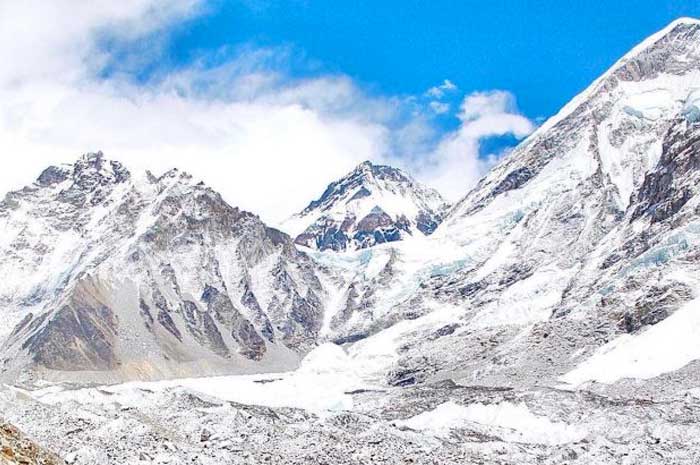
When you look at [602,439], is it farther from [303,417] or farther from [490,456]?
[303,417]

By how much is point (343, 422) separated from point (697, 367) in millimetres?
65574

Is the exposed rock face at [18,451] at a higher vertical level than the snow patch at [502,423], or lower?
lower

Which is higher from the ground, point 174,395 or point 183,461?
point 174,395

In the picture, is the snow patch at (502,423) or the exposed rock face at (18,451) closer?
the exposed rock face at (18,451)

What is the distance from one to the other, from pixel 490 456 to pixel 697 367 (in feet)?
227

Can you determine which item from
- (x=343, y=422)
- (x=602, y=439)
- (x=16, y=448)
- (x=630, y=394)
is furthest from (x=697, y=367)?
(x=16, y=448)

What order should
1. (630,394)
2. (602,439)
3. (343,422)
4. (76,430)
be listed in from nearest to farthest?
(76,430) < (602,439) < (343,422) < (630,394)

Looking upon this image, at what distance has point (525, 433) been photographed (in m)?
166

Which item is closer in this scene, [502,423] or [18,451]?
[18,451]

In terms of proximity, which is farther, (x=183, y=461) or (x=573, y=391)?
(x=573, y=391)

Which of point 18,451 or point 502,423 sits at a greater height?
point 502,423

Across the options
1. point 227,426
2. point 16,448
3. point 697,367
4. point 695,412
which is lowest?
point 16,448

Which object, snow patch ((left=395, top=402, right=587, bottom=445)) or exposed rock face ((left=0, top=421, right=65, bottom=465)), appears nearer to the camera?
exposed rock face ((left=0, top=421, right=65, bottom=465))

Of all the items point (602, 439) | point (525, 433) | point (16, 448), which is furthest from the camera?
point (525, 433)
